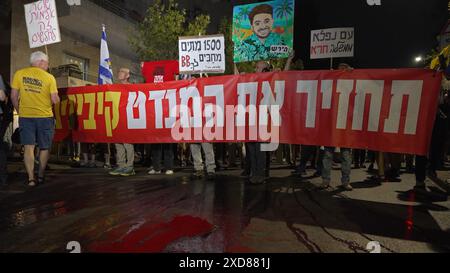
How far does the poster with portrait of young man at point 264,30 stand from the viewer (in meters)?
8.26

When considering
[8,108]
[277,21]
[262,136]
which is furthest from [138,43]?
[262,136]

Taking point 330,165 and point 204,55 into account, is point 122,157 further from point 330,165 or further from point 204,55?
point 330,165

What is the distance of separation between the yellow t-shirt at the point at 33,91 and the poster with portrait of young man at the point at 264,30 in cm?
459

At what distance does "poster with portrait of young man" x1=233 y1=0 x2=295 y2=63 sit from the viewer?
8.26 m

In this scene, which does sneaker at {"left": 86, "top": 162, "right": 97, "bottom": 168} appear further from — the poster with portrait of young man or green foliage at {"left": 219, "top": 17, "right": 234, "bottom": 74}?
green foliage at {"left": 219, "top": 17, "right": 234, "bottom": 74}

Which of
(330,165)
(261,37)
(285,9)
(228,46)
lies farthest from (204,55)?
(228,46)

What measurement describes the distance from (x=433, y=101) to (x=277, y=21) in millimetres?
5002

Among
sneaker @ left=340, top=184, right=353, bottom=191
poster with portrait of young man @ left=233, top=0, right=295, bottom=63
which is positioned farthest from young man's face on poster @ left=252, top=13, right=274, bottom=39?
sneaker @ left=340, top=184, right=353, bottom=191

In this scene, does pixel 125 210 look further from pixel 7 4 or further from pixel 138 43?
pixel 138 43

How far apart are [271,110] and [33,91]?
3.92 m

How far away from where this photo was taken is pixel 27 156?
207 inches

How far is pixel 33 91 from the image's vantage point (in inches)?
207

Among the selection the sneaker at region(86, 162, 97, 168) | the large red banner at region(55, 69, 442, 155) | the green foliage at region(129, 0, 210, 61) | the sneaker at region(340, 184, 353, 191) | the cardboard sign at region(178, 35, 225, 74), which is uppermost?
the green foliage at region(129, 0, 210, 61)

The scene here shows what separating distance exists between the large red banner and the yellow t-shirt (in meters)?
1.52
